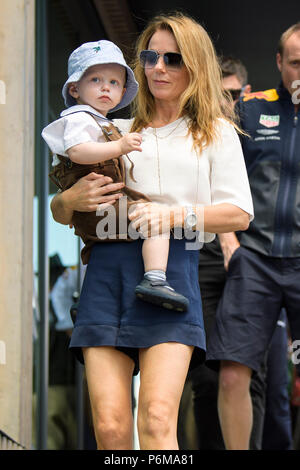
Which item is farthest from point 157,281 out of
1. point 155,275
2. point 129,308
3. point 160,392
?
point 160,392

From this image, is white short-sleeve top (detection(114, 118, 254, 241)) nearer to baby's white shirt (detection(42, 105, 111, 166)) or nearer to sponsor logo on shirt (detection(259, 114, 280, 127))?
baby's white shirt (detection(42, 105, 111, 166))

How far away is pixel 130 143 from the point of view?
3.16 m

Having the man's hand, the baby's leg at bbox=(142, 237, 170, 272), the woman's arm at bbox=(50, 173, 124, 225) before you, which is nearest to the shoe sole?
the baby's leg at bbox=(142, 237, 170, 272)

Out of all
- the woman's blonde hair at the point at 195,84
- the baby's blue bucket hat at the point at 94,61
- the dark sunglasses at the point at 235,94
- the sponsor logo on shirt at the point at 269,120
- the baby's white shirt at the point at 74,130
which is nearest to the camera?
the baby's white shirt at the point at 74,130

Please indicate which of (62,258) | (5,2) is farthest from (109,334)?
(62,258)

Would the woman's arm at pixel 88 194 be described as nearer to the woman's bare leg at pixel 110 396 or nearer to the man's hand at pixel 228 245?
the woman's bare leg at pixel 110 396

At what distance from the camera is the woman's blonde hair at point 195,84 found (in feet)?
11.3

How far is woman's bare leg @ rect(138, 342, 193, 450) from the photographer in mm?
3121

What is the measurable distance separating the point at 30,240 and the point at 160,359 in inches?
84.7

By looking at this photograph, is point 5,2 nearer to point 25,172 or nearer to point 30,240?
point 25,172

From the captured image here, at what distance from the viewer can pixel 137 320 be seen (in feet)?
10.7

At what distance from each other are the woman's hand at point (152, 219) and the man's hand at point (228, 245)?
141 cm

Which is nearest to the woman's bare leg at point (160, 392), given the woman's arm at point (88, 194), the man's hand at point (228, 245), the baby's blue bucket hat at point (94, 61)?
the woman's arm at point (88, 194)

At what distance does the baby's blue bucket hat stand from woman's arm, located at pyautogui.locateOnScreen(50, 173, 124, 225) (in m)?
0.34
